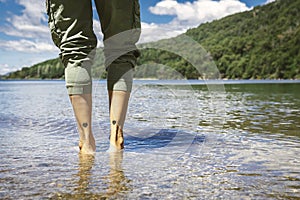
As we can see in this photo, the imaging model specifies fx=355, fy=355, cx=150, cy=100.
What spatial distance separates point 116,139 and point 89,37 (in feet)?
2.20

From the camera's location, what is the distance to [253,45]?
330 feet

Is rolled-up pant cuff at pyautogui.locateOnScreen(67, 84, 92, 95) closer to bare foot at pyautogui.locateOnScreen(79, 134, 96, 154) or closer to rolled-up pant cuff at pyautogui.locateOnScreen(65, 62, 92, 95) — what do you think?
rolled-up pant cuff at pyautogui.locateOnScreen(65, 62, 92, 95)

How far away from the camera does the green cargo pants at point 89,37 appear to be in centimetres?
208

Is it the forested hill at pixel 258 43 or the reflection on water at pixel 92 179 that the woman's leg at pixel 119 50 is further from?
the forested hill at pixel 258 43

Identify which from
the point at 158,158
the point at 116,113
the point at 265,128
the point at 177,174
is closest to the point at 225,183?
the point at 177,174

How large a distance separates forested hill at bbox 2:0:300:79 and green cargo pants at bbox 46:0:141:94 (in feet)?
194

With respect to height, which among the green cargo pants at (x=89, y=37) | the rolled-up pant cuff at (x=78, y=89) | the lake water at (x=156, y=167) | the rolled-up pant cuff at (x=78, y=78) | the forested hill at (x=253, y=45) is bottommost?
the lake water at (x=156, y=167)

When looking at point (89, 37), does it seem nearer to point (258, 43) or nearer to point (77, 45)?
point (77, 45)

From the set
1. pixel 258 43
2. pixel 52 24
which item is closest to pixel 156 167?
pixel 52 24

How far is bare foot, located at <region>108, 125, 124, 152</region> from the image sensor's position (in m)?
2.24

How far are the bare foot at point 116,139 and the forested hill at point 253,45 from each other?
59.3m

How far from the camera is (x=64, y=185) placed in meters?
1.55

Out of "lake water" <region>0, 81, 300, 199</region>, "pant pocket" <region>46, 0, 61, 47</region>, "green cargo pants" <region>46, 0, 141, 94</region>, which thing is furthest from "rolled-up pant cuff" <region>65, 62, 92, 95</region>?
"lake water" <region>0, 81, 300, 199</region>

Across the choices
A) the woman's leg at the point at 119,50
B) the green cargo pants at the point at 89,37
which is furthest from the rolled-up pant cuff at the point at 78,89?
the woman's leg at the point at 119,50
